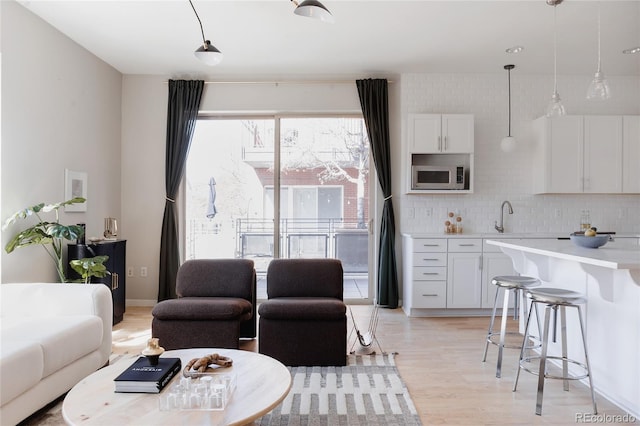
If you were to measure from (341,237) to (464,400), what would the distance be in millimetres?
2959

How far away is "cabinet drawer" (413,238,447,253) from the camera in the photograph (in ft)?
15.2

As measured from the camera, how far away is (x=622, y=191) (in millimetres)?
4867

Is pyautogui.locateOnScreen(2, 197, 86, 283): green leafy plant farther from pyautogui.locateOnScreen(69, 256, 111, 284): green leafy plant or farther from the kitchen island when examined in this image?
the kitchen island

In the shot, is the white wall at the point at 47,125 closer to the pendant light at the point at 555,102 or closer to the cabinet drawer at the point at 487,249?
the pendant light at the point at 555,102

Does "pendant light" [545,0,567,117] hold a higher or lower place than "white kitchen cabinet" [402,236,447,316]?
higher

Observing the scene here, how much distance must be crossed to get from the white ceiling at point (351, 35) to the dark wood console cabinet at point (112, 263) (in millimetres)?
2146

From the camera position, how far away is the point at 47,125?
3.81m

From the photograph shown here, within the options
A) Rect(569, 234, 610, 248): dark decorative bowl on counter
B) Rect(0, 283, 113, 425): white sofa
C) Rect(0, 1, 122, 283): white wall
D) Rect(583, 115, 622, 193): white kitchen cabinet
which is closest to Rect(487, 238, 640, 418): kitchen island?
Rect(569, 234, 610, 248): dark decorative bowl on counter

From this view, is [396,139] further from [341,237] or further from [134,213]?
[134,213]

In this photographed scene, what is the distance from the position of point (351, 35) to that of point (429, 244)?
2424 millimetres

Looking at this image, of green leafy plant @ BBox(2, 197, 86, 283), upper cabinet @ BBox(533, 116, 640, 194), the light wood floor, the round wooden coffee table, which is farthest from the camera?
upper cabinet @ BBox(533, 116, 640, 194)

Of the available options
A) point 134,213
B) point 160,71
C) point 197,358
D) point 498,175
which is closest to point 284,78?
point 160,71

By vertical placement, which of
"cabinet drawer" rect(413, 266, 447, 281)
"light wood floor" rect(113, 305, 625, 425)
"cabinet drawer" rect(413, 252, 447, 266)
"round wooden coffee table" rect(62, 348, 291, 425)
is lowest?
"light wood floor" rect(113, 305, 625, 425)

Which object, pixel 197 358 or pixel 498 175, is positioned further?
pixel 498 175
